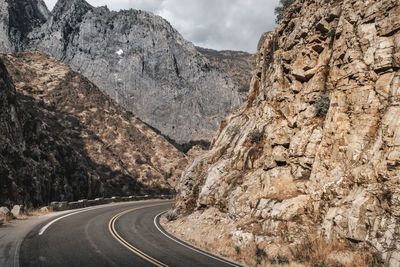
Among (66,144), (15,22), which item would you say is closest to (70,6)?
(15,22)

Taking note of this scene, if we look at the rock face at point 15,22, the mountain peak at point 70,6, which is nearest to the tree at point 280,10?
the rock face at point 15,22

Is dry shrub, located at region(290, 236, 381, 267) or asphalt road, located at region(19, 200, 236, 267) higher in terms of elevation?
asphalt road, located at region(19, 200, 236, 267)

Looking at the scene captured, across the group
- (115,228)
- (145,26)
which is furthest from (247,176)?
(145,26)

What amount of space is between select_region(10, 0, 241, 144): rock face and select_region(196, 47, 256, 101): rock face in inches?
1299

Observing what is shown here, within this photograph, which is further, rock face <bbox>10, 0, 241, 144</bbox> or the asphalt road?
rock face <bbox>10, 0, 241, 144</bbox>

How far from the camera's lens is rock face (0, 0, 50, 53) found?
90.4 m

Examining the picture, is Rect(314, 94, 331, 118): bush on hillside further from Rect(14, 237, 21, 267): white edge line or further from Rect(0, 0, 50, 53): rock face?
Rect(0, 0, 50, 53): rock face

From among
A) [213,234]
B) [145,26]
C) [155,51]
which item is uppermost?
[145,26]

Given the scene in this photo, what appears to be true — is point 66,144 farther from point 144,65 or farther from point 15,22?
point 15,22

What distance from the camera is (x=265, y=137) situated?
18250 mm

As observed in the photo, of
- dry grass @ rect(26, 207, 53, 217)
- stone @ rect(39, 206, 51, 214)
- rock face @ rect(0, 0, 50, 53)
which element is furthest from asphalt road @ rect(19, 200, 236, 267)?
rock face @ rect(0, 0, 50, 53)

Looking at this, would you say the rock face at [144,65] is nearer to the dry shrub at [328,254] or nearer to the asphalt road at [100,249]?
the asphalt road at [100,249]

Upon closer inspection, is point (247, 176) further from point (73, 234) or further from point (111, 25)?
point (111, 25)

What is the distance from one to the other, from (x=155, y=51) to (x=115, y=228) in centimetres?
9490
